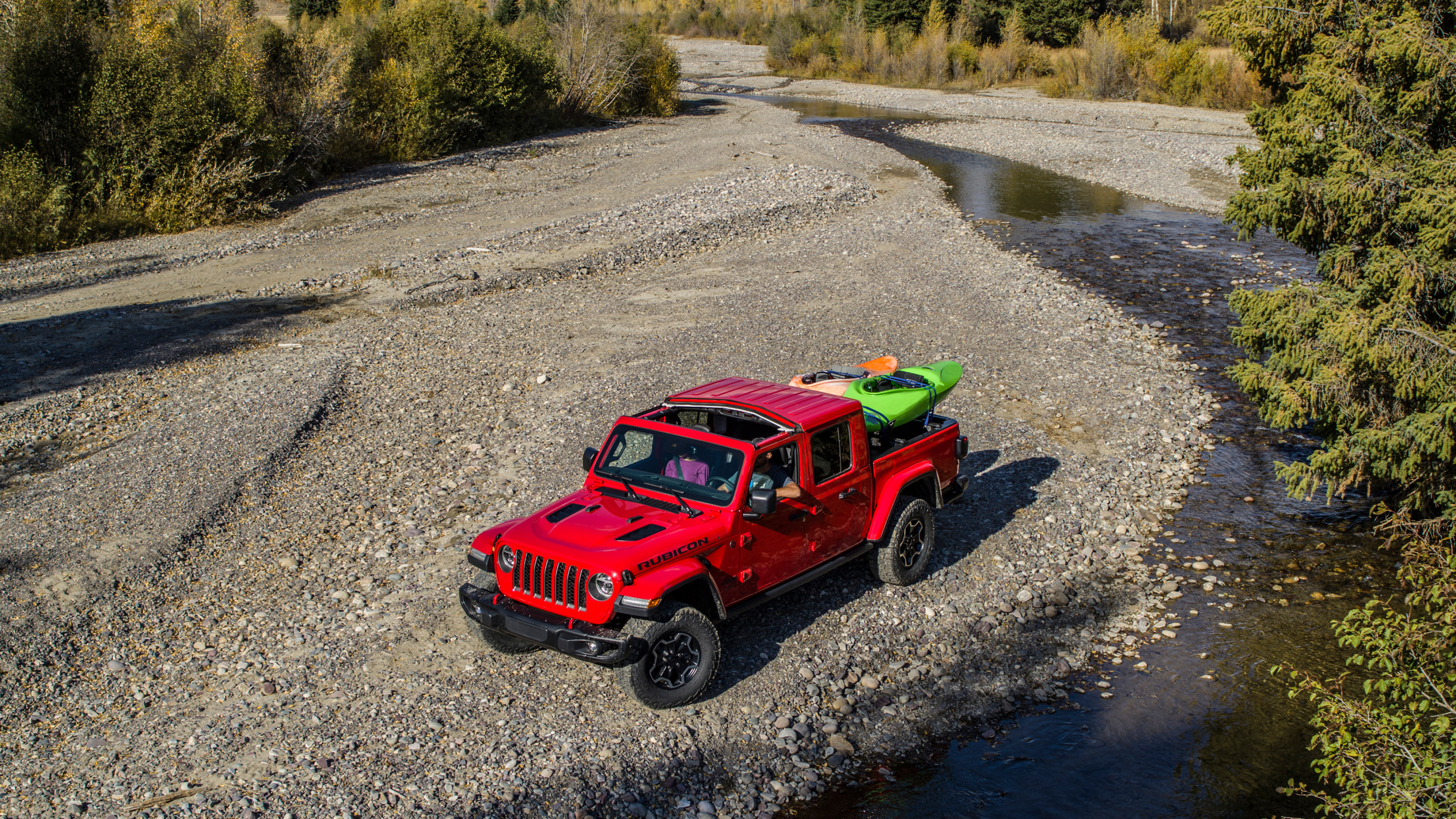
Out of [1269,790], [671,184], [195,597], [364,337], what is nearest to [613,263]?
[364,337]

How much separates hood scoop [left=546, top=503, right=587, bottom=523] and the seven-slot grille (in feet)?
1.39

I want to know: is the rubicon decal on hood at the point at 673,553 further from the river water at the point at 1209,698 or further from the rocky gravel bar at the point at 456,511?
the river water at the point at 1209,698

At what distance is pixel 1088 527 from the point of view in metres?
11.1

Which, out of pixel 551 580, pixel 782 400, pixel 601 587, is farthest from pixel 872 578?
pixel 551 580

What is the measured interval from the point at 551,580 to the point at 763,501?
170 centimetres

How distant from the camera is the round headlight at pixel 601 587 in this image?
279 inches

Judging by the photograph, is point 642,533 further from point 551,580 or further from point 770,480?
point 770,480

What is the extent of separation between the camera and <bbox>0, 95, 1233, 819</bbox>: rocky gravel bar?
23.3 ft

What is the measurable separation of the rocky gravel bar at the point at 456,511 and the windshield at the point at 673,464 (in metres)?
1.60

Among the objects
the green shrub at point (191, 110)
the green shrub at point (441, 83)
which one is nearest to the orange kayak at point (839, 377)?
the green shrub at point (191, 110)

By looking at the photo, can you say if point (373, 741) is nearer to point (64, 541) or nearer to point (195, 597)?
point (195, 597)

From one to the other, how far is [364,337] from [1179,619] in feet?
43.4

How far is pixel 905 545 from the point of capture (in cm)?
951

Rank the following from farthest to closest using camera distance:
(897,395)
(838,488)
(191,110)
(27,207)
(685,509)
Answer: (191,110), (27,207), (897,395), (838,488), (685,509)
